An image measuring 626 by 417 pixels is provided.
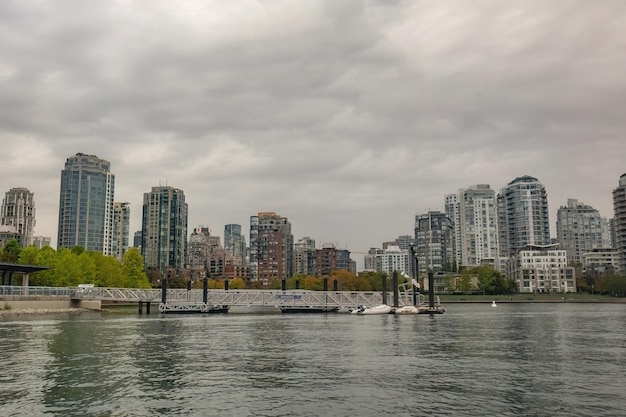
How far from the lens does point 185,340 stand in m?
60.1

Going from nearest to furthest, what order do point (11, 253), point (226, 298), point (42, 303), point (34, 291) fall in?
point (42, 303) < point (34, 291) < point (226, 298) < point (11, 253)

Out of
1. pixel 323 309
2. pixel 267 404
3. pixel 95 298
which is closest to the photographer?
pixel 267 404

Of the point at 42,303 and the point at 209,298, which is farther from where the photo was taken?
the point at 209,298

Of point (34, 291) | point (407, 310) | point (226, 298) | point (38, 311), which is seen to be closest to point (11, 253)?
point (34, 291)

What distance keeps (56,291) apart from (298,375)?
100 m

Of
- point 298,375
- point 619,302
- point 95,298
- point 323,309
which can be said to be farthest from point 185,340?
point 619,302

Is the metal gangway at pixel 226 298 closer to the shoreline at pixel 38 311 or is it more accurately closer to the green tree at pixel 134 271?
the shoreline at pixel 38 311

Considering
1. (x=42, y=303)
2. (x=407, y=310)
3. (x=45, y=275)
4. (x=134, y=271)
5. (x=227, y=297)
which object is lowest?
(x=407, y=310)

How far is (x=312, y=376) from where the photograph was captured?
3622 cm

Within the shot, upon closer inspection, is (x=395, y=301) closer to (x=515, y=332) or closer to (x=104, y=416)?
(x=515, y=332)

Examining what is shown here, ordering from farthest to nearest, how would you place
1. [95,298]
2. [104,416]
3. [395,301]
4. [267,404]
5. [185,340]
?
[395,301]
[95,298]
[185,340]
[267,404]
[104,416]

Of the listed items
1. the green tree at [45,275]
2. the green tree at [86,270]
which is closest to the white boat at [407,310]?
the green tree at [86,270]

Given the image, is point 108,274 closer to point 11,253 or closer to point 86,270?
point 86,270

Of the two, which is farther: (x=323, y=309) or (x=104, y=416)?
(x=323, y=309)
